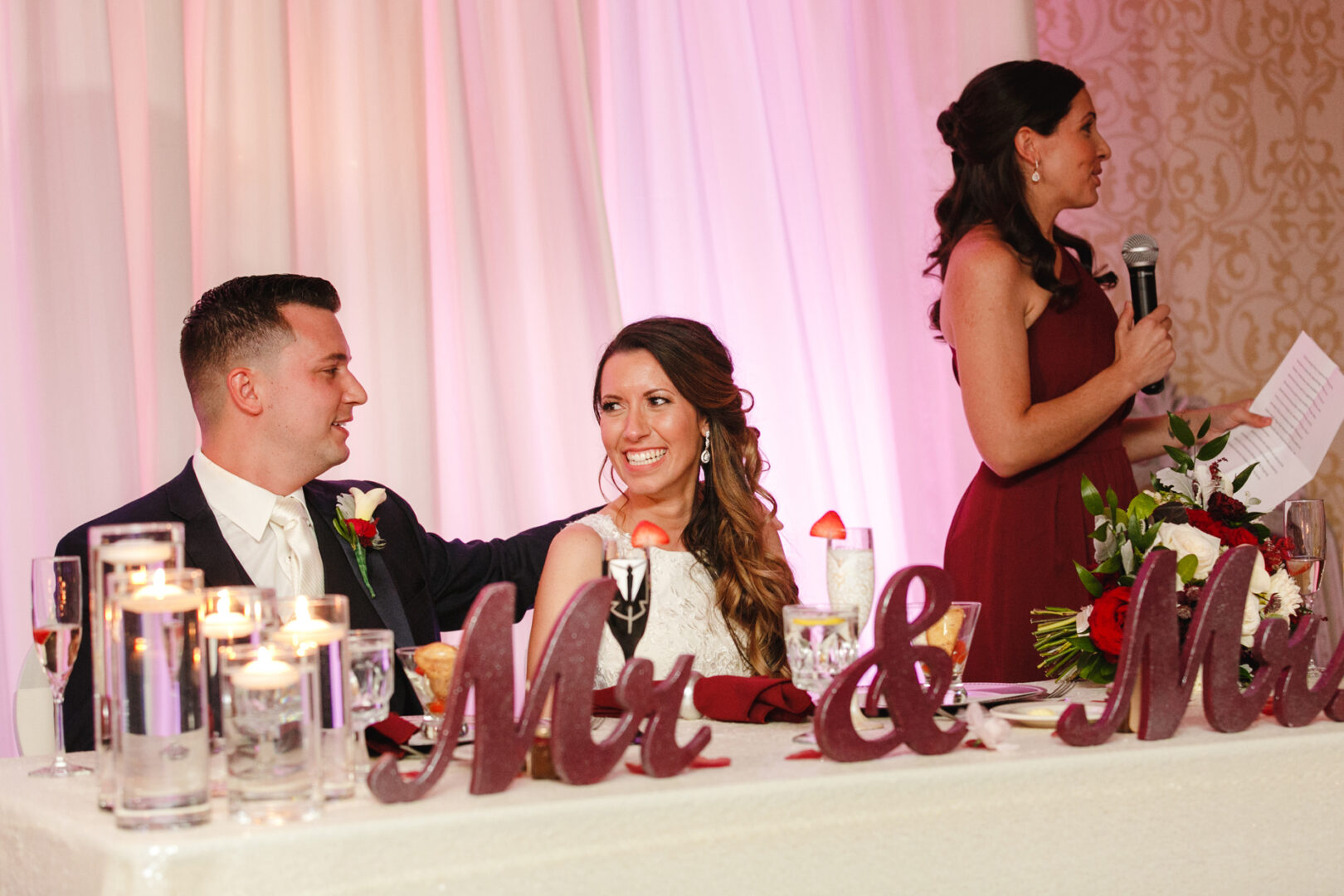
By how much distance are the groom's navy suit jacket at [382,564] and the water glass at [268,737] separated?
4.20ft

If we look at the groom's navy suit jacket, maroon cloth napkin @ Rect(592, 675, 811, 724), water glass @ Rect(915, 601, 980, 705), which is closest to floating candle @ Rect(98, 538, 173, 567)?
maroon cloth napkin @ Rect(592, 675, 811, 724)

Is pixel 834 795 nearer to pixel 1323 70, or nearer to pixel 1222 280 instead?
pixel 1222 280

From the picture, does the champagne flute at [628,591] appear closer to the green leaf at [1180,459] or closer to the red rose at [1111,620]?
the red rose at [1111,620]

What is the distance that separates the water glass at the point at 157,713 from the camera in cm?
122

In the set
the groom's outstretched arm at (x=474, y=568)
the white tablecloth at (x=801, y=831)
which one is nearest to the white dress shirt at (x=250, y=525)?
the groom's outstretched arm at (x=474, y=568)

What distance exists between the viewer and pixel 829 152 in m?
4.16

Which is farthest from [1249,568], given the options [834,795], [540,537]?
[540,537]

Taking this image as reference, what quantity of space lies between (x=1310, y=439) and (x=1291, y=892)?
4.78 feet

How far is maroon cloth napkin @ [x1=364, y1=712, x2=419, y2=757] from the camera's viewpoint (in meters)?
1.64

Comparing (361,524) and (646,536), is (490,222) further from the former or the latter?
(646,536)

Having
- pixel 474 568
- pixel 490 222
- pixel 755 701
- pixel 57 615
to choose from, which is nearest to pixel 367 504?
pixel 474 568

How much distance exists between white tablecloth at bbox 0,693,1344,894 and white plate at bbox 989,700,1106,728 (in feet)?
0.07

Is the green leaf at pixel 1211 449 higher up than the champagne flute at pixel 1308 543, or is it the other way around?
the green leaf at pixel 1211 449

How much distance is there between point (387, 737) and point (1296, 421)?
81.8 inches
